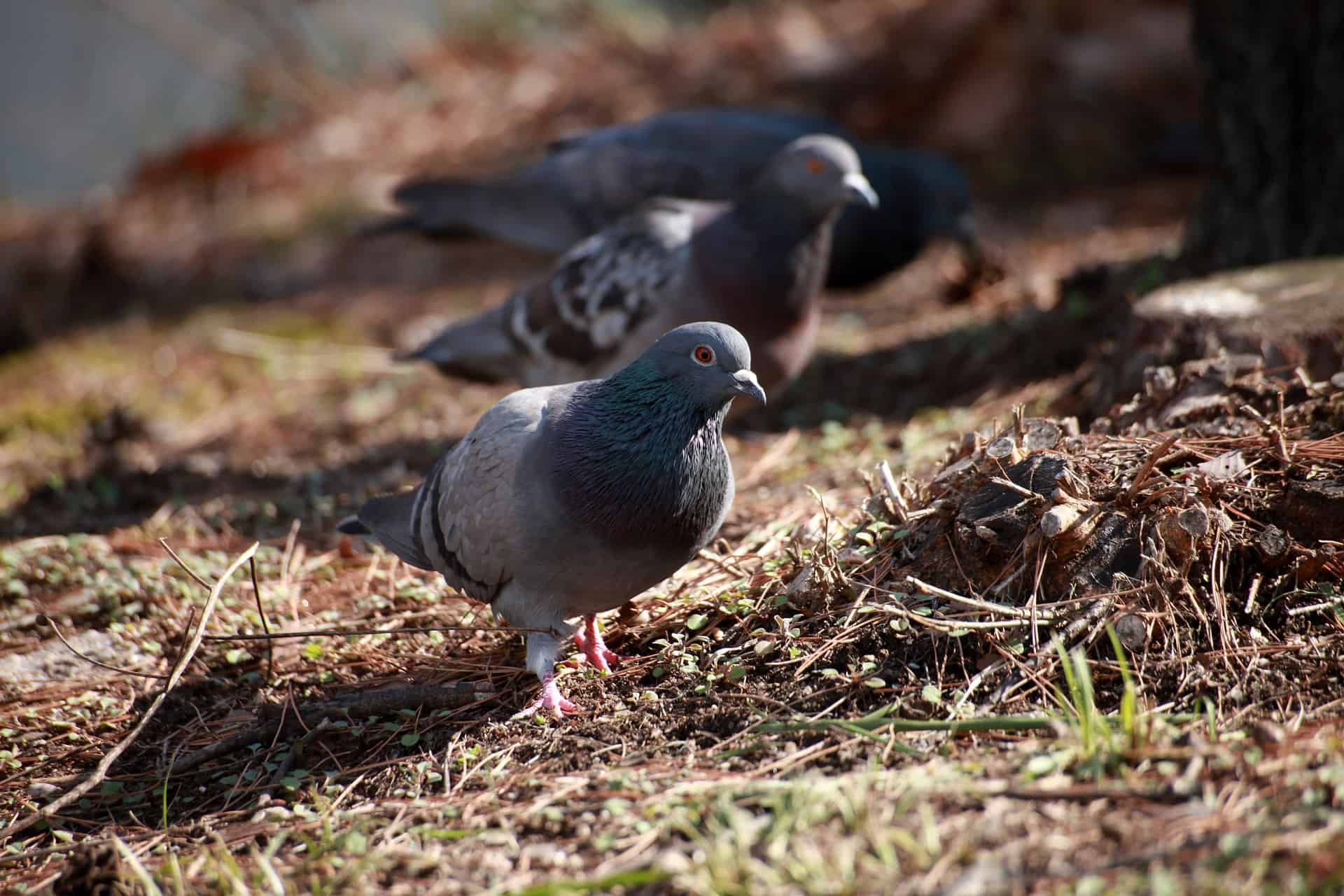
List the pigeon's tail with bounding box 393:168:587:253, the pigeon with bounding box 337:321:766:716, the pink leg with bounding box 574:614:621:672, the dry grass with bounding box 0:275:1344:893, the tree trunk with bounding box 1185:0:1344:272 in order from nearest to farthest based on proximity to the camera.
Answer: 1. the dry grass with bounding box 0:275:1344:893
2. the pigeon with bounding box 337:321:766:716
3. the pink leg with bounding box 574:614:621:672
4. the tree trunk with bounding box 1185:0:1344:272
5. the pigeon's tail with bounding box 393:168:587:253

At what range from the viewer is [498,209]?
6215 mm

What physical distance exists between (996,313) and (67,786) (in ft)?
14.8

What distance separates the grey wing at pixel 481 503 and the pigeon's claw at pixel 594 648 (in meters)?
0.28

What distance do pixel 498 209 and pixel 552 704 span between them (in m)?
3.77

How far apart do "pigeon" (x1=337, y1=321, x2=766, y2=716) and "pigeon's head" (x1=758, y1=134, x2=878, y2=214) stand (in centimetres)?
191

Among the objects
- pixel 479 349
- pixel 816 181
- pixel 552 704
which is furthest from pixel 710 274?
pixel 552 704

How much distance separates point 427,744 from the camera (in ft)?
9.83

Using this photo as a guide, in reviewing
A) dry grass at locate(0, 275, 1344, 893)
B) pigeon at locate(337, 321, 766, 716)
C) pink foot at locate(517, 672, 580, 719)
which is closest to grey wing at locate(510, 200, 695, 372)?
dry grass at locate(0, 275, 1344, 893)

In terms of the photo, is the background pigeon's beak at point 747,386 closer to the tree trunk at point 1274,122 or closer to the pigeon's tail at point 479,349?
the pigeon's tail at point 479,349

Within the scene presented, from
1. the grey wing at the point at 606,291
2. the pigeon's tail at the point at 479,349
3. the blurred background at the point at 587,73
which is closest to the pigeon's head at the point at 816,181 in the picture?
the grey wing at the point at 606,291

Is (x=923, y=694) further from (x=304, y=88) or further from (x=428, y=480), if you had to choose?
(x=304, y=88)

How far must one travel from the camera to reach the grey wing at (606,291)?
4934 mm

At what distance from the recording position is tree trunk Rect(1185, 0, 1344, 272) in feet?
15.5

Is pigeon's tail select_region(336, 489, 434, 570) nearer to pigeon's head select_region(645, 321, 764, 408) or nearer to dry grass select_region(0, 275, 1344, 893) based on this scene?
dry grass select_region(0, 275, 1344, 893)
